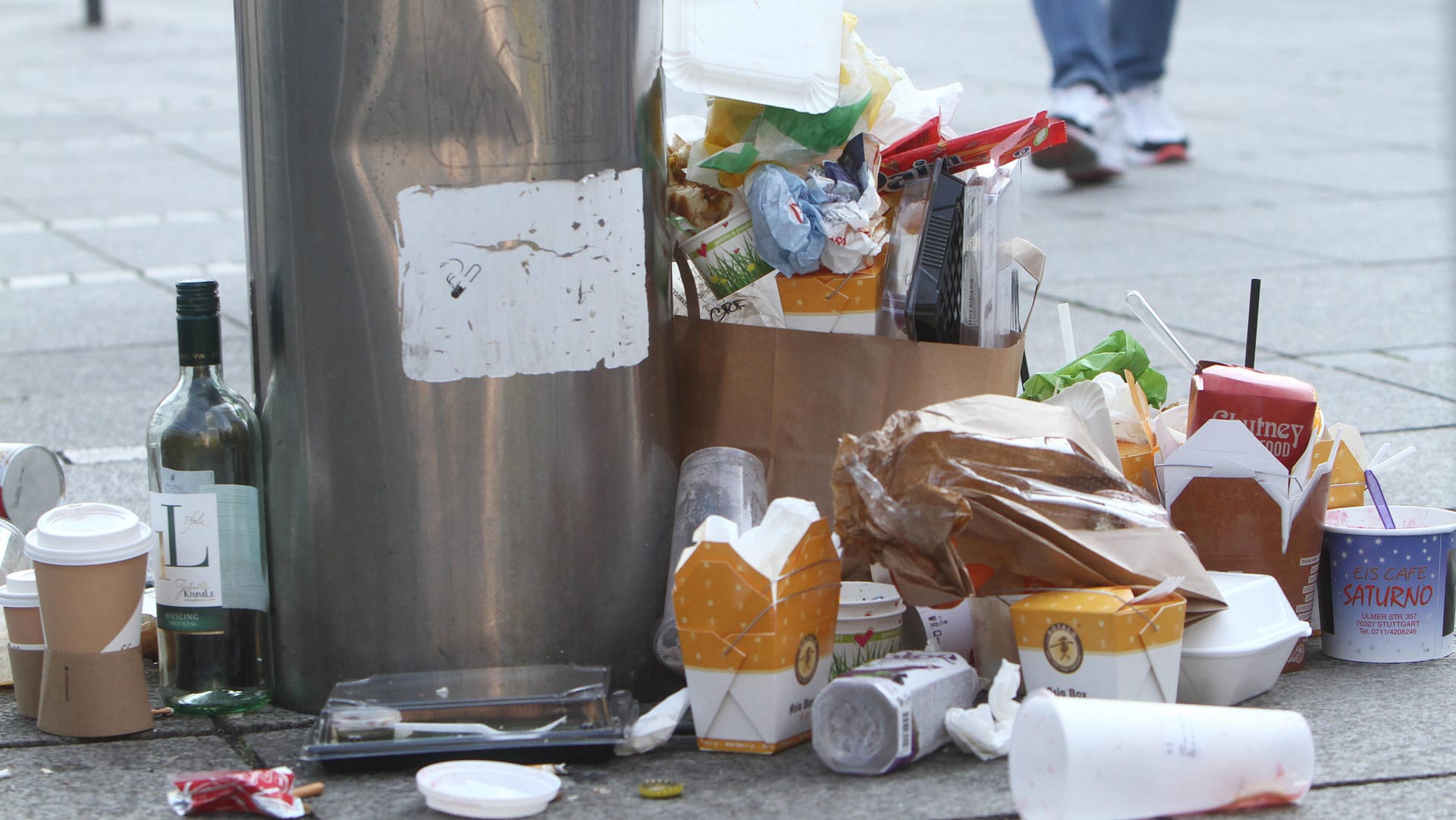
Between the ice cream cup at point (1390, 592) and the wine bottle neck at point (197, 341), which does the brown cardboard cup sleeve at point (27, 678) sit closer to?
the wine bottle neck at point (197, 341)

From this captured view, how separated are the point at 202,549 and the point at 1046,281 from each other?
164 inches

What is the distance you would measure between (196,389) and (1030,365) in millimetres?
2882

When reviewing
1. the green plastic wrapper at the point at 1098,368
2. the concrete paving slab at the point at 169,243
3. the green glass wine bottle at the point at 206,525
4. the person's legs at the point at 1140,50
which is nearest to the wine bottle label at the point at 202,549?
the green glass wine bottle at the point at 206,525

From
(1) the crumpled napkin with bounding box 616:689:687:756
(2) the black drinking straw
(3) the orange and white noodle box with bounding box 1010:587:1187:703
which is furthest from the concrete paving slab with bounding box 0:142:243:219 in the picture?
(3) the orange and white noodle box with bounding box 1010:587:1187:703

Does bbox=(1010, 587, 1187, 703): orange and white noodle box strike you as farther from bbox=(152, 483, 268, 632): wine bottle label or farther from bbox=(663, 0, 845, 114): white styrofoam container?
bbox=(152, 483, 268, 632): wine bottle label

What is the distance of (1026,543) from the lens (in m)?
2.29

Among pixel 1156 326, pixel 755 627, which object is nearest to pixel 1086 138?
pixel 1156 326

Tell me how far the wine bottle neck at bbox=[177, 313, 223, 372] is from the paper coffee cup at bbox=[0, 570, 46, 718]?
417mm

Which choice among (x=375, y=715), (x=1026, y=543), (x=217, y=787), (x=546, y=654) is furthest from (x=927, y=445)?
(x=217, y=787)

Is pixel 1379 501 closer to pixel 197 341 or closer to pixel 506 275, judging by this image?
pixel 506 275

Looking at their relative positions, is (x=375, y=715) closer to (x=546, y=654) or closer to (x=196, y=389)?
(x=546, y=654)

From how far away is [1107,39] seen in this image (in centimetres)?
766

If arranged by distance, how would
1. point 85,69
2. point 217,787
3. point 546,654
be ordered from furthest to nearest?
point 85,69 → point 546,654 → point 217,787

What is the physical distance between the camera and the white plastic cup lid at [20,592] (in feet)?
8.09
